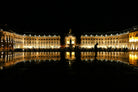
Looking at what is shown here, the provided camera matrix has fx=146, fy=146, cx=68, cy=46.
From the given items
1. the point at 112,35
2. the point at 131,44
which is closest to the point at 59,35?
the point at 112,35

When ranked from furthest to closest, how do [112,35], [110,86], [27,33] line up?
[27,33] → [112,35] → [110,86]

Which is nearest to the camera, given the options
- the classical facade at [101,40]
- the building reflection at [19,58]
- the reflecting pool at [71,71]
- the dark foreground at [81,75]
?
the dark foreground at [81,75]

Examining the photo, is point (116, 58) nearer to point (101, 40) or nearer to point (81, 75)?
point (81, 75)

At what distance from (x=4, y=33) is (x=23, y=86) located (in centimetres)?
6961

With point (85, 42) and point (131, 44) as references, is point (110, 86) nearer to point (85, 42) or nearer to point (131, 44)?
point (131, 44)

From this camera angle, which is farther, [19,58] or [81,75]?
[19,58]

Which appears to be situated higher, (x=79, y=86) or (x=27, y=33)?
(x=27, y=33)

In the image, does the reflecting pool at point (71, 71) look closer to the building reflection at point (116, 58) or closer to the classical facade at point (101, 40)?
the building reflection at point (116, 58)

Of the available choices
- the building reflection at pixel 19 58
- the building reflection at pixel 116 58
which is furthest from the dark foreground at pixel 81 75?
the building reflection at pixel 116 58

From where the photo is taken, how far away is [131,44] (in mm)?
65625

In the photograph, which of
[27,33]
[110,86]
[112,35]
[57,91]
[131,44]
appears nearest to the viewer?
[57,91]

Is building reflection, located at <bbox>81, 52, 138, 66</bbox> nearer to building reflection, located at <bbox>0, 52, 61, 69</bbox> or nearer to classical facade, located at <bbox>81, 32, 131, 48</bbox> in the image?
building reflection, located at <bbox>0, 52, 61, 69</bbox>

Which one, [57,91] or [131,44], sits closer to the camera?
[57,91]

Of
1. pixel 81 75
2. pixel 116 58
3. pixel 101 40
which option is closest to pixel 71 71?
pixel 81 75
